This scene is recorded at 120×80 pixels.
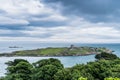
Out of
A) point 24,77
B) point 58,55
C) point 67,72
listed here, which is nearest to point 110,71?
point 67,72

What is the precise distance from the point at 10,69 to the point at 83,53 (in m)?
127

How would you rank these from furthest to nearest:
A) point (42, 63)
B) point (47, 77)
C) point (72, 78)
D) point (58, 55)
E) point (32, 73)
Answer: point (58, 55) → point (42, 63) → point (32, 73) → point (47, 77) → point (72, 78)

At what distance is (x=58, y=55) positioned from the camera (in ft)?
547

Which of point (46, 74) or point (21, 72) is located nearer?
point (46, 74)

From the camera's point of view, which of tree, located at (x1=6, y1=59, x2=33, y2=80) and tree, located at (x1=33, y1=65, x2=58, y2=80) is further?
tree, located at (x1=6, y1=59, x2=33, y2=80)

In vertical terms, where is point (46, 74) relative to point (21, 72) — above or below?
below

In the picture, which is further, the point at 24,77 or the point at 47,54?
the point at 47,54

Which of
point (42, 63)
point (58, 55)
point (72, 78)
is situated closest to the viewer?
point (72, 78)

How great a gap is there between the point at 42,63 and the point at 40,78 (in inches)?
321

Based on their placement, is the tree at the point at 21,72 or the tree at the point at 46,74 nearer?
the tree at the point at 46,74

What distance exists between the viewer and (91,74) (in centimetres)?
4466

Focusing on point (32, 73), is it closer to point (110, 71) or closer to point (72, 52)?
point (110, 71)

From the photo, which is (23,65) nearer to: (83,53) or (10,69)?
(10,69)

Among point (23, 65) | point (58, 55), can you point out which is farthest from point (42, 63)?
point (58, 55)
